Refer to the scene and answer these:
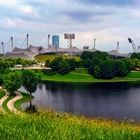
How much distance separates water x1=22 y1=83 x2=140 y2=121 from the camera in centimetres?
5638

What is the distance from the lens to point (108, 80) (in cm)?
10656

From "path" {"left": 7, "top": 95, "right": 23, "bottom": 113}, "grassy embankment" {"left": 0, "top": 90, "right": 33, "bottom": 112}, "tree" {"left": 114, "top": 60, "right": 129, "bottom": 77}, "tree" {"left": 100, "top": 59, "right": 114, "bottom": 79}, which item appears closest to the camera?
"path" {"left": 7, "top": 95, "right": 23, "bottom": 113}

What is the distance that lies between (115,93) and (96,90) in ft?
20.4

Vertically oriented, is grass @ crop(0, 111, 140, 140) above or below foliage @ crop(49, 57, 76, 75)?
above

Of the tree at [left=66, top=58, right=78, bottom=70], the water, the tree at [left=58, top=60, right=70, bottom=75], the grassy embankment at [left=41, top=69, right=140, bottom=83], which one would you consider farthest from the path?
the tree at [left=66, top=58, right=78, bottom=70]

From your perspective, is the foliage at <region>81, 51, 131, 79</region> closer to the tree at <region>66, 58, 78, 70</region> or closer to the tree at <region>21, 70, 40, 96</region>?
the tree at <region>66, 58, 78, 70</region>

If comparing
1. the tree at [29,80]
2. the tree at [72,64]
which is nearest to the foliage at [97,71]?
the tree at [72,64]

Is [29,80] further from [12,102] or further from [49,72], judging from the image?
[49,72]

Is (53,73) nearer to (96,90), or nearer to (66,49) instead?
(96,90)

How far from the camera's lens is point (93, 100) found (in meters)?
69.1

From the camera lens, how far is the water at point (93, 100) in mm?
56375

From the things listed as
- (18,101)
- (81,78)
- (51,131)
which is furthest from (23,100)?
(51,131)

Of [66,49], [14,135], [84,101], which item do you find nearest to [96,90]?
[84,101]

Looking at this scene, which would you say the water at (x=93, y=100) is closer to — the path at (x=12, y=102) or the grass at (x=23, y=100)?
the grass at (x=23, y=100)
